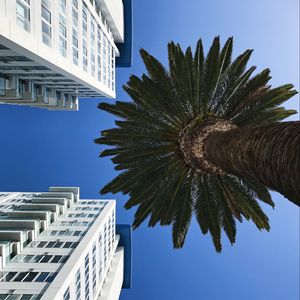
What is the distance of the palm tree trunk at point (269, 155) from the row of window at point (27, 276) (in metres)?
25.1

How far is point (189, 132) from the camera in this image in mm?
15406

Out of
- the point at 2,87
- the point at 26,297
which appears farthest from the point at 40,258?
the point at 2,87

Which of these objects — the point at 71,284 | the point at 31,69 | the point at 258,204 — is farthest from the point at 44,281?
the point at 258,204

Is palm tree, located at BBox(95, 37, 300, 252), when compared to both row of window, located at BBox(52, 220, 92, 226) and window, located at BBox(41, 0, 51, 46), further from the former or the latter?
row of window, located at BBox(52, 220, 92, 226)

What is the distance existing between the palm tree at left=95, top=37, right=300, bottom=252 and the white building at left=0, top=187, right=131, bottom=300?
16565mm

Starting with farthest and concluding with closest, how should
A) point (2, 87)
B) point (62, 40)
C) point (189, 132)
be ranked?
point (2, 87) < point (62, 40) < point (189, 132)

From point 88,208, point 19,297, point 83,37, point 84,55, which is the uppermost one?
point 83,37

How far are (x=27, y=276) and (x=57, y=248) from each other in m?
7.50

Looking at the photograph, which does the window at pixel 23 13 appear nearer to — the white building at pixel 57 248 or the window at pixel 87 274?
the white building at pixel 57 248

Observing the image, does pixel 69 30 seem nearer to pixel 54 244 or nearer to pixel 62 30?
pixel 62 30

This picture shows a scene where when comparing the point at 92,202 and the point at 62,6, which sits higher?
the point at 62,6

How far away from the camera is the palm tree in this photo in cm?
1505

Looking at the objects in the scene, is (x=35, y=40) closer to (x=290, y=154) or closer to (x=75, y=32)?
(x=75, y=32)

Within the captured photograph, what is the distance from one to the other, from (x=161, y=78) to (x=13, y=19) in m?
9.95
